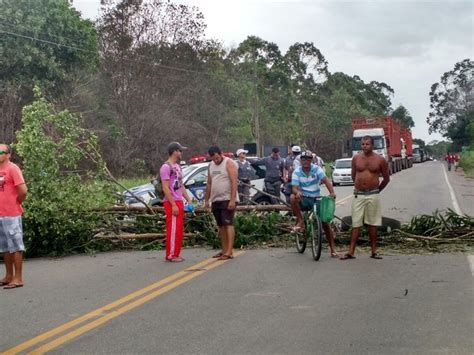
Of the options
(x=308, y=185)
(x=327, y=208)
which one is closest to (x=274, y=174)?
(x=308, y=185)

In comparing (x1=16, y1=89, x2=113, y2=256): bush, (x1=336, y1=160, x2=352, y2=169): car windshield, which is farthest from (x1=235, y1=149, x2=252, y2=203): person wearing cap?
(x1=336, y1=160, x2=352, y2=169): car windshield

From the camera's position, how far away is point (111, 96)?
131ft

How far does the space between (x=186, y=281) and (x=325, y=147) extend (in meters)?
69.7

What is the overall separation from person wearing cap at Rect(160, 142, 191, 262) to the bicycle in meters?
1.99

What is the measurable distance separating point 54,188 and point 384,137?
35.4m

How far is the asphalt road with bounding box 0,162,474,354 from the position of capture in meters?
5.86

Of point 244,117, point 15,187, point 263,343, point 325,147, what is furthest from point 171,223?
point 325,147

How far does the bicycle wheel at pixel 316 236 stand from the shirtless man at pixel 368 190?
1.51ft

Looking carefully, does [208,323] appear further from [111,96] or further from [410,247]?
[111,96]

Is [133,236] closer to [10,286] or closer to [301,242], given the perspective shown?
[301,242]

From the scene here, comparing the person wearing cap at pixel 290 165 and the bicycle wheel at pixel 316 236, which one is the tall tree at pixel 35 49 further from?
the bicycle wheel at pixel 316 236

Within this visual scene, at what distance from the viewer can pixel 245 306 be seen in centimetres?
728

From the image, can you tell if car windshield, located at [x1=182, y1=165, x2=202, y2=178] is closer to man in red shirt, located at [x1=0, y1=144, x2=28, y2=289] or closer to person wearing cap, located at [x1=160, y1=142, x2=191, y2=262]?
person wearing cap, located at [x1=160, y1=142, x2=191, y2=262]

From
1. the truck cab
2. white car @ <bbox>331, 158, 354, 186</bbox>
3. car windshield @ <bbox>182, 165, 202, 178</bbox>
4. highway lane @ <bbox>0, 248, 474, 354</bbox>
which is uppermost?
the truck cab
